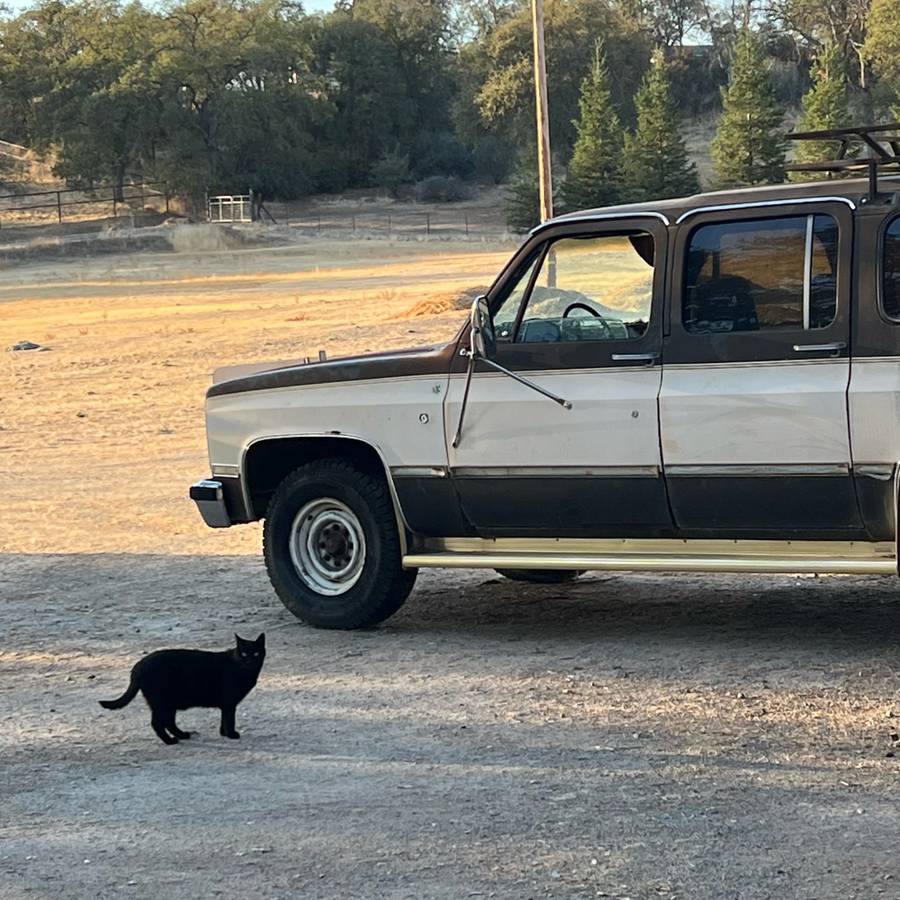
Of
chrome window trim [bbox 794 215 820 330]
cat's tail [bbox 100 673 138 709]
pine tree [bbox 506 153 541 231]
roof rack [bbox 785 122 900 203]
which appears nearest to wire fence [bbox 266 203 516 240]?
pine tree [bbox 506 153 541 231]

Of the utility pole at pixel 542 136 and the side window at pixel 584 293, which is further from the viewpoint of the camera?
the utility pole at pixel 542 136

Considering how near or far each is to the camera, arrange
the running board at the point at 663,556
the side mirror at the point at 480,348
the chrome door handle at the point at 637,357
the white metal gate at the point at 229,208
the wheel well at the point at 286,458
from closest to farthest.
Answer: the running board at the point at 663,556
the chrome door handle at the point at 637,357
the side mirror at the point at 480,348
the wheel well at the point at 286,458
the white metal gate at the point at 229,208

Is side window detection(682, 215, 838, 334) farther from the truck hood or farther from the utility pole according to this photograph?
the utility pole

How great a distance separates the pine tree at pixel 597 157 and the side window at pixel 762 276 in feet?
219

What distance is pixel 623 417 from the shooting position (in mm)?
7242

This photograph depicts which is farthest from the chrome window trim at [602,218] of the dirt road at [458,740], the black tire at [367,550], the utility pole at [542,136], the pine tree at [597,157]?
the pine tree at [597,157]

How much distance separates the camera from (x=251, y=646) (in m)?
6.44

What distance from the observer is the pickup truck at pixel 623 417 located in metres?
6.81

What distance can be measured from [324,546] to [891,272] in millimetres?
3303

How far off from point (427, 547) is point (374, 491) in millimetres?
398

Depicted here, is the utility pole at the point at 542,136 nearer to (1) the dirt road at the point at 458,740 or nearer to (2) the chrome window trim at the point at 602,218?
(1) the dirt road at the point at 458,740

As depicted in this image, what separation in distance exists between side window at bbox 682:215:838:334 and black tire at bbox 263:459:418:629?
1.94 m

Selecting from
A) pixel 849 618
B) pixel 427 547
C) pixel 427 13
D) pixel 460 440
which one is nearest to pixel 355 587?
pixel 427 547

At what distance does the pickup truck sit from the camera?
6.81 m
